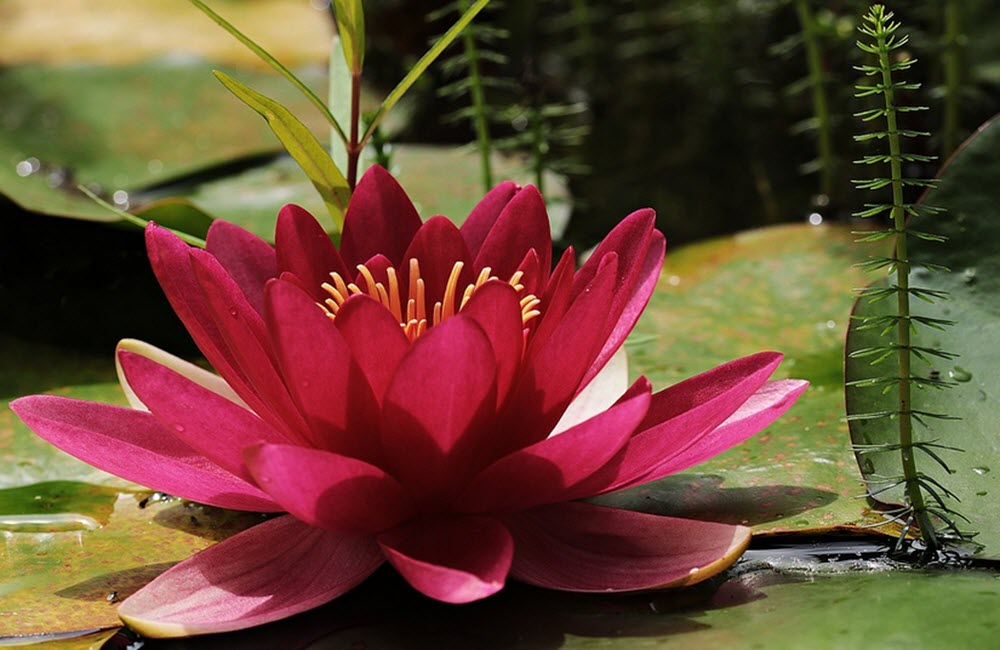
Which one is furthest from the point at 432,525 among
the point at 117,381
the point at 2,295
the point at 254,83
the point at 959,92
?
the point at 254,83

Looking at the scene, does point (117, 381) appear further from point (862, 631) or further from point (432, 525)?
point (862, 631)

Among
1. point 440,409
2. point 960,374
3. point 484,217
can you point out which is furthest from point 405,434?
point 960,374

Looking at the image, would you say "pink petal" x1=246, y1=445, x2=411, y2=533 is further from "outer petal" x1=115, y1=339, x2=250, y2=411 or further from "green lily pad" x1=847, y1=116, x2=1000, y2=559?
"green lily pad" x1=847, y1=116, x2=1000, y2=559

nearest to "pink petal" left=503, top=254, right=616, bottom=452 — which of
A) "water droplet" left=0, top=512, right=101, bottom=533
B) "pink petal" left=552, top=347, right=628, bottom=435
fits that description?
"pink petal" left=552, top=347, right=628, bottom=435

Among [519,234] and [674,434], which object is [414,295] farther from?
[674,434]

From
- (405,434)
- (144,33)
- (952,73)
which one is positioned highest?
(144,33)

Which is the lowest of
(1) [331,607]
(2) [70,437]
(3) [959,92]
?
(1) [331,607]
